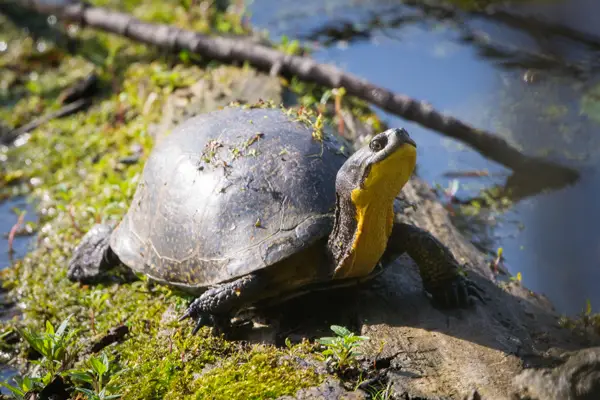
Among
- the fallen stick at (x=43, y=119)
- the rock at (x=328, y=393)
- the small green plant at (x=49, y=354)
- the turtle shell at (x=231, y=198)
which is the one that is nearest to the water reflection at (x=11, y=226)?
the fallen stick at (x=43, y=119)

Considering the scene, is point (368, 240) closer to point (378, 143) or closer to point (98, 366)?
point (378, 143)

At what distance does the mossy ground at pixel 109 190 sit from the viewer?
3439 mm

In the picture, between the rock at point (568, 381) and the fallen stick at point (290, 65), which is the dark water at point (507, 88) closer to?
the fallen stick at point (290, 65)

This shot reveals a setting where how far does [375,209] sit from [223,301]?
0.94 meters

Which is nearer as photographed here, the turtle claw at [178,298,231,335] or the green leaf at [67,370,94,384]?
the green leaf at [67,370,94,384]

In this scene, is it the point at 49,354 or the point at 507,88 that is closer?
the point at 507,88

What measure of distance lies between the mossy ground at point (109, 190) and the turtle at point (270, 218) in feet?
1.00

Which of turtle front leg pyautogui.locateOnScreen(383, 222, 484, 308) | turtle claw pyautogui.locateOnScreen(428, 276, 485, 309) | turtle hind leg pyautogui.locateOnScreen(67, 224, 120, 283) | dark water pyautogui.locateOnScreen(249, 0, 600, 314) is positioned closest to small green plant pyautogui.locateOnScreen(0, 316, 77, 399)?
turtle hind leg pyautogui.locateOnScreen(67, 224, 120, 283)

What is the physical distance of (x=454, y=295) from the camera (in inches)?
151

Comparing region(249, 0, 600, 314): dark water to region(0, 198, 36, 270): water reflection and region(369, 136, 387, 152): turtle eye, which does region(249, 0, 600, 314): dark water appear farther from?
region(0, 198, 36, 270): water reflection

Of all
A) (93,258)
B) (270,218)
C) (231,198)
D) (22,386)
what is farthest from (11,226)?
(270,218)

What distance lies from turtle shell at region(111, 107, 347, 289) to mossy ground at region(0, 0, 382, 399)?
0.39 metres

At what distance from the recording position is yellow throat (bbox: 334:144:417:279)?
10.7 feet

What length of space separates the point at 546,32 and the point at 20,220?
14.1 ft
